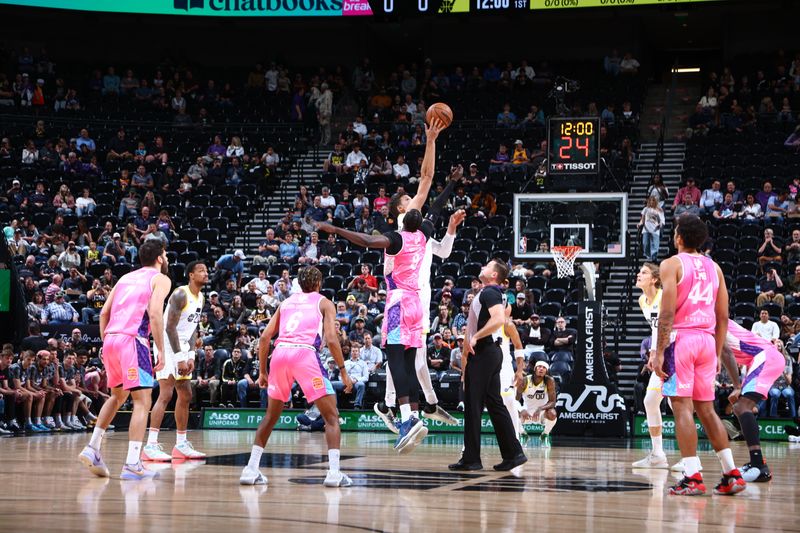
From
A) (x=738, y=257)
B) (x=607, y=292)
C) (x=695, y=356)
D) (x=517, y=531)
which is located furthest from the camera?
(x=607, y=292)

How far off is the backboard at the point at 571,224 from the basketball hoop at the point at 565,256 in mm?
118

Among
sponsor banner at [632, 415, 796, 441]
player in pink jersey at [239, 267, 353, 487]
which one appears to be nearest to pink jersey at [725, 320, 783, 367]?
player in pink jersey at [239, 267, 353, 487]

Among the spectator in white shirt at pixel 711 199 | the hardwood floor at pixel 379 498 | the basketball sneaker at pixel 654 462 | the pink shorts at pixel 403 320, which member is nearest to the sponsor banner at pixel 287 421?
the hardwood floor at pixel 379 498

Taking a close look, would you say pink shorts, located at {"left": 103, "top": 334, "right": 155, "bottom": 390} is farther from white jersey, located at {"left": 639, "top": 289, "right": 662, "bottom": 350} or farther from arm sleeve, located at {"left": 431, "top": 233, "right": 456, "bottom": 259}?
white jersey, located at {"left": 639, "top": 289, "right": 662, "bottom": 350}

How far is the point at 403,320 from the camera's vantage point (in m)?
9.98

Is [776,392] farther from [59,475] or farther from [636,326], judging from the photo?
[59,475]

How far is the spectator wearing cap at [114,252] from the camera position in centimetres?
2217

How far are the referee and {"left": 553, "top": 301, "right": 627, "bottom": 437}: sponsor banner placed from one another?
6.76 metres

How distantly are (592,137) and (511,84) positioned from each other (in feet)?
34.1

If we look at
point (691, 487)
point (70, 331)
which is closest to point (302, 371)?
point (691, 487)

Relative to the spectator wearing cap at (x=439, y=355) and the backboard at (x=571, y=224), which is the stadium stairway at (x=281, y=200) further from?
the backboard at (x=571, y=224)

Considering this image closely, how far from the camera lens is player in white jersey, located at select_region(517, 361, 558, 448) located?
16.0 meters

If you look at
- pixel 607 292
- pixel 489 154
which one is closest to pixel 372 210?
pixel 489 154

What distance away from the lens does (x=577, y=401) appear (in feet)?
54.4
